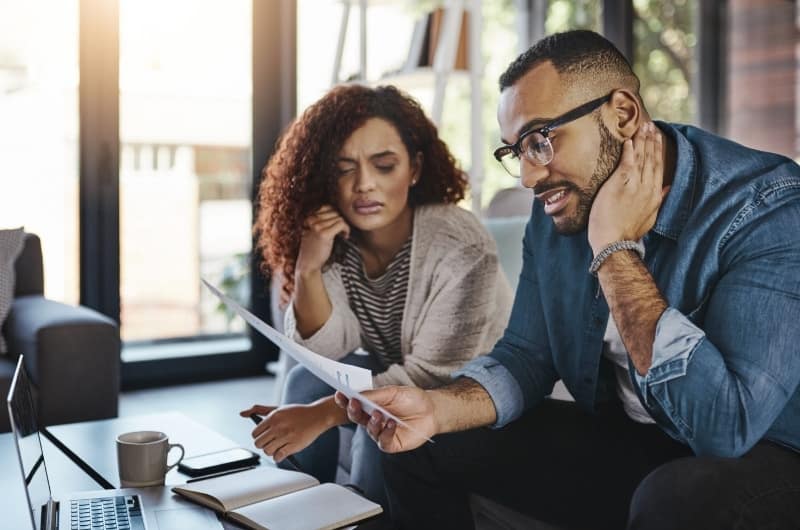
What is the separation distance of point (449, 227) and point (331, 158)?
302mm

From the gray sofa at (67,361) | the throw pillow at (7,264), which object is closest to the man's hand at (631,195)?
the gray sofa at (67,361)

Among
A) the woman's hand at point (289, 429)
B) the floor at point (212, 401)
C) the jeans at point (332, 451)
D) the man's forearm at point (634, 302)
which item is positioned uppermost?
the man's forearm at point (634, 302)

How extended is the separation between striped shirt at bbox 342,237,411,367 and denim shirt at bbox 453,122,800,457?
1.45ft

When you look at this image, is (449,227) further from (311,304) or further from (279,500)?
(279,500)

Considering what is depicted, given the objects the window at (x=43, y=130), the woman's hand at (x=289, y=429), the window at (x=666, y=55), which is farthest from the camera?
the window at (x=666, y=55)

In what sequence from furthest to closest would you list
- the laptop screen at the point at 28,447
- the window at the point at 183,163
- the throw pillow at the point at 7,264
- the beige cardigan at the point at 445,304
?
the window at the point at 183,163
the throw pillow at the point at 7,264
the beige cardigan at the point at 445,304
the laptop screen at the point at 28,447

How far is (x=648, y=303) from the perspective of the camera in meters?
1.12

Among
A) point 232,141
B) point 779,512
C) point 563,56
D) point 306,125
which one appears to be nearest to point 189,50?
point 232,141

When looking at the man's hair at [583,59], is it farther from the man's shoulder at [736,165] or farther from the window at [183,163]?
the window at [183,163]

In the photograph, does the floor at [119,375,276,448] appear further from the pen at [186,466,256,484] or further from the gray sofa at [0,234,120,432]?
the pen at [186,466,256,484]

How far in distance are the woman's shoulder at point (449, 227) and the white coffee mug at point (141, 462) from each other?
2.42 feet

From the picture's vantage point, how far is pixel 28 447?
1071 millimetres

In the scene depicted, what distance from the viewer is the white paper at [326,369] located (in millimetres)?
1045

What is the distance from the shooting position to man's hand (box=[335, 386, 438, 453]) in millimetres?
1227
